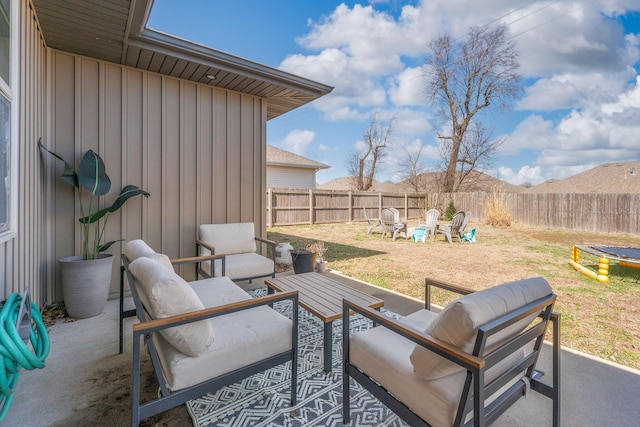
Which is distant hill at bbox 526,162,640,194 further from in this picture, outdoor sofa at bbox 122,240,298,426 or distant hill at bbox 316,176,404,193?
outdoor sofa at bbox 122,240,298,426

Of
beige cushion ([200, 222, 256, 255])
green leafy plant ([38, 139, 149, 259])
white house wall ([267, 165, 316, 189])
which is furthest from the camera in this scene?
white house wall ([267, 165, 316, 189])

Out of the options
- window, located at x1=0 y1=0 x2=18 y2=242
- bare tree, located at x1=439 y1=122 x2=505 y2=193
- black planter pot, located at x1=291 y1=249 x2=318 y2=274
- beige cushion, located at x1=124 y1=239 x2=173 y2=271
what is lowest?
black planter pot, located at x1=291 y1=249 x2=318 y2=274

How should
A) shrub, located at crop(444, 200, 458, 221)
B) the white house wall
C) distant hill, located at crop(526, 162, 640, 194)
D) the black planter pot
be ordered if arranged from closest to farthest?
the black planter pot < shrub, located at crop(444, 200, 458, 221) < the white house wall < distant hill, located at crop(526, 162, 640, 194)

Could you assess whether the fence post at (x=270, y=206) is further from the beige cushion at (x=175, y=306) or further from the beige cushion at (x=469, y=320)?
the beige cushion at (x=469, y=320)

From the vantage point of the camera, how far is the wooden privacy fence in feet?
32.9

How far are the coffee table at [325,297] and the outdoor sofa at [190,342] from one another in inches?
16.2

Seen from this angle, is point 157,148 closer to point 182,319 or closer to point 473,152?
point 182,319

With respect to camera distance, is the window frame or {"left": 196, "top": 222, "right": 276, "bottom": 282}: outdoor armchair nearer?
the window frame

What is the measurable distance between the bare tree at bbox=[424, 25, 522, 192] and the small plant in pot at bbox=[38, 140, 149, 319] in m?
16.6

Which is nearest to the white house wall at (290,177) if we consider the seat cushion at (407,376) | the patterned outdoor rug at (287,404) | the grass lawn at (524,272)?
the grass lawn at (524,272)

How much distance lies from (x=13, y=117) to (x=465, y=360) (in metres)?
3.47

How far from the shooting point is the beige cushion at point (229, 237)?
422 centimetres

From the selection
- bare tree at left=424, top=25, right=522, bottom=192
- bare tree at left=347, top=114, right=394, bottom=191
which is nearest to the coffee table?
bare tree at left=424, top=25, right=522, bottom=192

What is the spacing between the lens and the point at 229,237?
4.32 m
